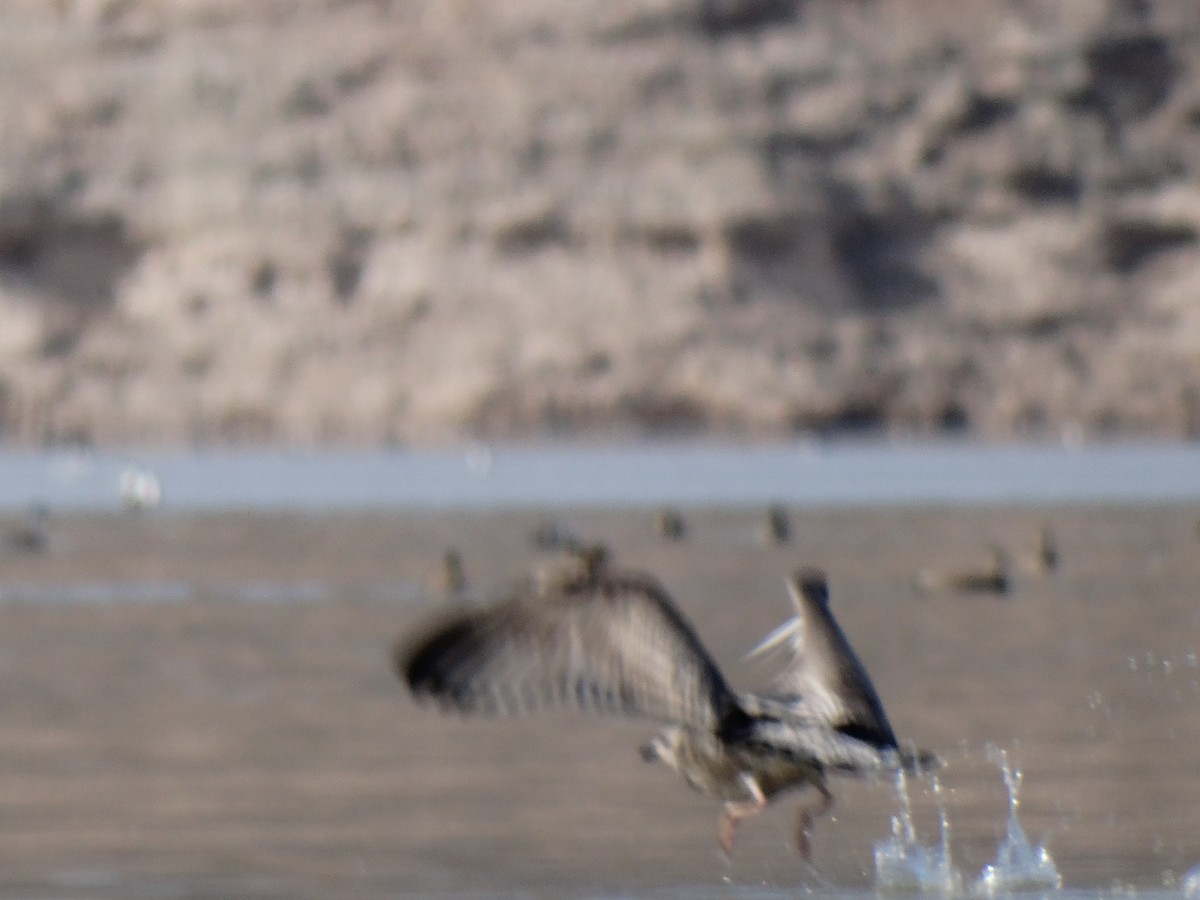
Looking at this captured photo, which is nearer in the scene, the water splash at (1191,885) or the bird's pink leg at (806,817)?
the bird's pink leg at (806,817)

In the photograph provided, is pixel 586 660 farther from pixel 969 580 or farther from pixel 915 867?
pixel 969 580

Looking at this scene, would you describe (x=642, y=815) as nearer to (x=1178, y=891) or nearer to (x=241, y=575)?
(x=1178, y=891)

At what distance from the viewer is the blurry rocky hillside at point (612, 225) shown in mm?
73500

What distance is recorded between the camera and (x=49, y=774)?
1246 cm

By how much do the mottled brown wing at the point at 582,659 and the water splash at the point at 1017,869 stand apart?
92.5 inches

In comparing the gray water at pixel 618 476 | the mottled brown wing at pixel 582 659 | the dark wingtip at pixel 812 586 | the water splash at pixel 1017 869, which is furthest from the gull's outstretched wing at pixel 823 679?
the gray water at pixel 618 476

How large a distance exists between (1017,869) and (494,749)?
440cm

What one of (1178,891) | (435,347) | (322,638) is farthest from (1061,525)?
(435,347)

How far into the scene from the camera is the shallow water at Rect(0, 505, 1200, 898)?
9.91 metres

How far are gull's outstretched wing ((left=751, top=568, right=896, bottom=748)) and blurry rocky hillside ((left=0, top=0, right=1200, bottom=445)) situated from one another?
63.1m

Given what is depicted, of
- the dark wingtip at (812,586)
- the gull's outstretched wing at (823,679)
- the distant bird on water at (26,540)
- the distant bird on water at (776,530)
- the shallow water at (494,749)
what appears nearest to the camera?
the gull's outstretched wing at (823,679)

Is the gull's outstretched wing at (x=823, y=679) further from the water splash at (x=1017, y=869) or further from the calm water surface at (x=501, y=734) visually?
the water splash at (x=1017, y=869)

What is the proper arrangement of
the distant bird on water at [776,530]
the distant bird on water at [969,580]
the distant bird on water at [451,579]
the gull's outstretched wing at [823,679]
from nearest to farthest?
the gull's outstretched wing at [823,679] → the distant bird on water at [969,580] → the distant bird on water at [451,579] → the distant bird on water at [776,530]

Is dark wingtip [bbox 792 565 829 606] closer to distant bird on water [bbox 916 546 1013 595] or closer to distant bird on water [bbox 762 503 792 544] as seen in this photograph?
distant bird on water [bbox 916 546 1013 595]
